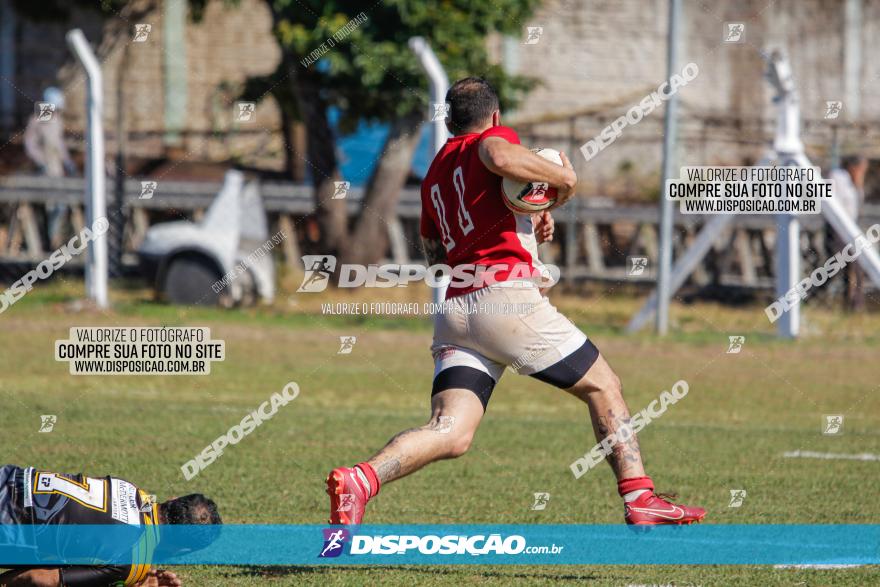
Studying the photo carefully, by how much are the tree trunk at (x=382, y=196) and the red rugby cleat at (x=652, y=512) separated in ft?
42.1

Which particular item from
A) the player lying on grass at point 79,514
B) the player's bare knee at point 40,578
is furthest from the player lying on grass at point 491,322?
the player's bare knee at point 40,578

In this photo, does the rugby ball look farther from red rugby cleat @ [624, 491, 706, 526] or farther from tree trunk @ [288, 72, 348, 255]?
tree trunk @ [288, 72, 348, 255]

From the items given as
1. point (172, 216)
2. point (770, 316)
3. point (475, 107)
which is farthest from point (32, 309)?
point (475, 107)

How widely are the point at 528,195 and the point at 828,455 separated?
4.55 meters

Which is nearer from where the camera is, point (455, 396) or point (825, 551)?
point (455, 396)

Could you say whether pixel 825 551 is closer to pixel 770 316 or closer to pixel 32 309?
pixel 770 316

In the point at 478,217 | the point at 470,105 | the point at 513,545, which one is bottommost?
the point at 513,545

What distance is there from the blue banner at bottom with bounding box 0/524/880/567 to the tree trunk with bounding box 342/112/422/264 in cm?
1191

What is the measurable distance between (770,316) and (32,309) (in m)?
8.66

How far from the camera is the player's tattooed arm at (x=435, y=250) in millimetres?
6250

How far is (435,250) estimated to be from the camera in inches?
248

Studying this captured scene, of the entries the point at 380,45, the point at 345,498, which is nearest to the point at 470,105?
the point at 345,498

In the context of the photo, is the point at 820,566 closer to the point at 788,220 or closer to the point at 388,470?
the point at 388,470

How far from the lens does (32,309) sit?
52.6 ft
